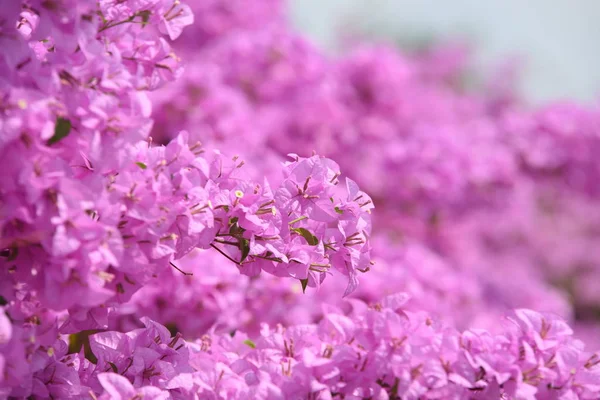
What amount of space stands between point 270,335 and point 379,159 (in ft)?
8.16

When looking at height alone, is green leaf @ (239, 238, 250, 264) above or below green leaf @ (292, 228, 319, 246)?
below

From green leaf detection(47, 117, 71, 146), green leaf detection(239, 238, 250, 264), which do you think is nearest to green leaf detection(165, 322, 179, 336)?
green leaf detection(239, 238, 250, 264)

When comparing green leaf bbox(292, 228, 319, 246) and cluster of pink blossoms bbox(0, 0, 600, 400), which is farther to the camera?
green leaf bbox(292, 228, 319, 246)

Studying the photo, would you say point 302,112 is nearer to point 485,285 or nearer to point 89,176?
point 485,285

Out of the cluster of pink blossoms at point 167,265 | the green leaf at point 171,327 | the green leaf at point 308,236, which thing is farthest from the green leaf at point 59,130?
the green leaf at point 171,327

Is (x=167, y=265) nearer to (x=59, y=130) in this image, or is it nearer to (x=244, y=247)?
(x=244, y=247)

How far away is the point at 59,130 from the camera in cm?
118

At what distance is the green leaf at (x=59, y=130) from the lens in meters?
1.18

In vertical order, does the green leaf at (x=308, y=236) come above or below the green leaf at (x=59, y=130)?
below

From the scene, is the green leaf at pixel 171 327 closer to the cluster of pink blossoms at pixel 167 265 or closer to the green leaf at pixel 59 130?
the cluster of pink blossoms at pixel 167 265

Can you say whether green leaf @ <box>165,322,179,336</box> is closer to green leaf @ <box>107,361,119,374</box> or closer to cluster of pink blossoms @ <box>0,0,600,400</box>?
cluster of pink blossoms @ <box>0,0,600,400</box>

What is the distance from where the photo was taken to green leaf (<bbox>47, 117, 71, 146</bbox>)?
3.87 ft

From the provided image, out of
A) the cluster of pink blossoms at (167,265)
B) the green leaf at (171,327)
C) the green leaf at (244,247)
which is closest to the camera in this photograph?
the cluster of pink blossoms at (167,265)

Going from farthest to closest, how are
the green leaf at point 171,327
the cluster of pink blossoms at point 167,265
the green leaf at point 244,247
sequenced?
the green leaf at point 171,327
the green leaf at point 244,247
the cluster of pink blossoms at point 167,265
